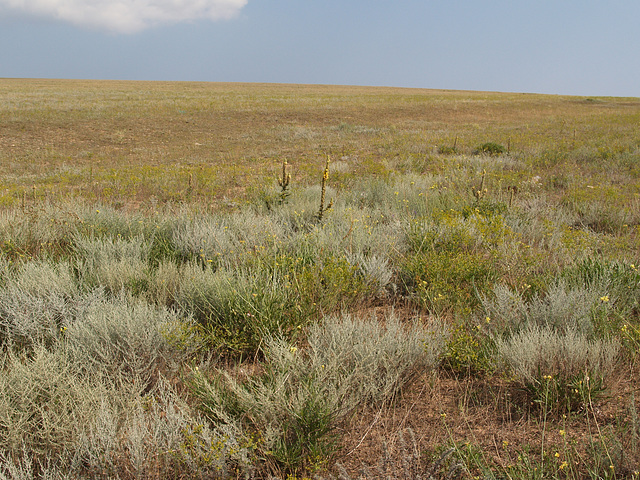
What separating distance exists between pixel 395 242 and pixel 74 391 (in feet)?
10.2

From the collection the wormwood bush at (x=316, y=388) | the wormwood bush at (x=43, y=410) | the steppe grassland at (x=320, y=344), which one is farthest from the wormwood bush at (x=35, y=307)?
the wormwood bush at (x=316, y=388)

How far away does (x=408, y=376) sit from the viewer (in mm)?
2430

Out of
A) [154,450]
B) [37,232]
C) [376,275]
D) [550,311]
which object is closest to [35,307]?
[154,450]

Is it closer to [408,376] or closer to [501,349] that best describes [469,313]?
[501,349]

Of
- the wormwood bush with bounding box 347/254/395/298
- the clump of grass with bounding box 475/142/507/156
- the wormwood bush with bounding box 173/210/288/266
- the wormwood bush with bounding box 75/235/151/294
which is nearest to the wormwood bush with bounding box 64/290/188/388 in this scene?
the wormwood bush with bounding box 75/235/151/294

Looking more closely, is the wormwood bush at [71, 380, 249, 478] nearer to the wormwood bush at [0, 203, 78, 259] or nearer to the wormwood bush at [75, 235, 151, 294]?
the wormwood bush at [75, 235, 151, 294]

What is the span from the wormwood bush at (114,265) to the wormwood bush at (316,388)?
1.44m

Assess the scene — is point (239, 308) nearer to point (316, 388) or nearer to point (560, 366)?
point (316, 388)

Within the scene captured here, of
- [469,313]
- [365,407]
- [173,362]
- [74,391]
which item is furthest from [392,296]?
[74,391]

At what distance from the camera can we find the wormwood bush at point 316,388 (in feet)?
6.20

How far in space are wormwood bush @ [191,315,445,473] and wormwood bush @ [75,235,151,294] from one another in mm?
1444

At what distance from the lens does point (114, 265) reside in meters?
3.38

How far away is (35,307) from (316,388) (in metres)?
2.17

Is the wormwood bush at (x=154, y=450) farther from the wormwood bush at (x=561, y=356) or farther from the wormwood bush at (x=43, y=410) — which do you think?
the wormwood bush at (x=561, y=356)
